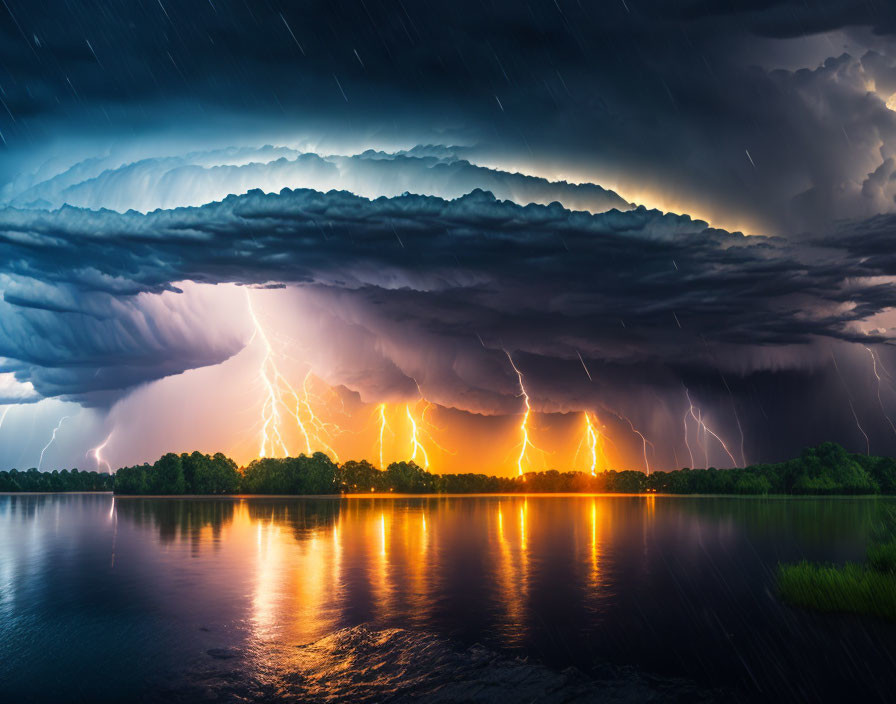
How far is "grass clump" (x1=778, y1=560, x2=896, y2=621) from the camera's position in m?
30.7

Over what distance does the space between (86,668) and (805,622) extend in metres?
27.5

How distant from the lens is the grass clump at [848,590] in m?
30.7

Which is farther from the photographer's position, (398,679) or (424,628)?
(424,628)

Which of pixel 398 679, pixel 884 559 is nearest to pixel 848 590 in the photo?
pixel 884 559

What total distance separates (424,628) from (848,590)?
61.0ft

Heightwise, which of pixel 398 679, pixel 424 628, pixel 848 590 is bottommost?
pixel 398 679

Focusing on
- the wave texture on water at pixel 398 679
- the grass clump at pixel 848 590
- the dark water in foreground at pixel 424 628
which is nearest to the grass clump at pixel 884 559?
the grass clump at pixel 848 590

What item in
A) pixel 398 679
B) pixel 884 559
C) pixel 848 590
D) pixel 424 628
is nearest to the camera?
pixel 398 679

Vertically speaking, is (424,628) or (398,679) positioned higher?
(424,628)

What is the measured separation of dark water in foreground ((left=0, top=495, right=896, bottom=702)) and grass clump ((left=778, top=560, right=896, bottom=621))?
1349mm

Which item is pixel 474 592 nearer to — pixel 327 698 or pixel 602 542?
pixel 327 698

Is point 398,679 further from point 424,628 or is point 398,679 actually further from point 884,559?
point 884,559

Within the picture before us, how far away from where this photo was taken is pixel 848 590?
32062mm

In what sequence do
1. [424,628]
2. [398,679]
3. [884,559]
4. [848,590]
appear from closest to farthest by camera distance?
[398,679] < [424,628] < [848,590] < [884,559]
